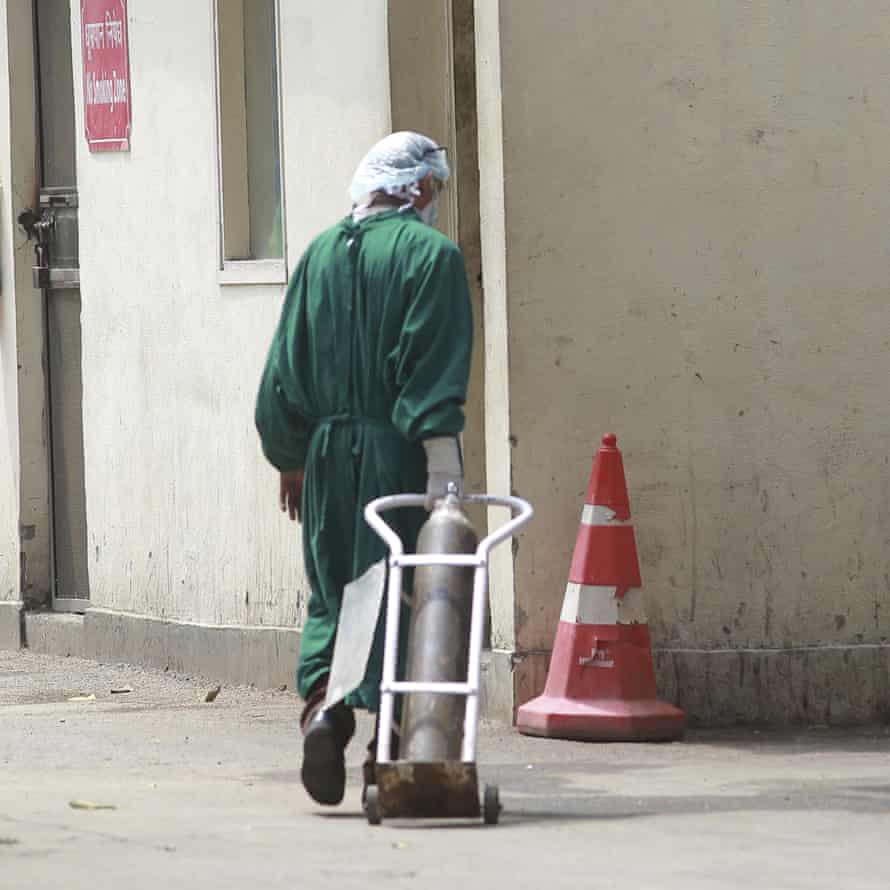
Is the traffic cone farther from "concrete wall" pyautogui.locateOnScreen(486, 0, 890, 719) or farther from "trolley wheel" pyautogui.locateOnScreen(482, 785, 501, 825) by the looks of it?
"trolley wheel" pyautogui.locateOnScreen(482, 785, 501, 825)

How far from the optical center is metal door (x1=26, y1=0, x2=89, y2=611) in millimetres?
13141

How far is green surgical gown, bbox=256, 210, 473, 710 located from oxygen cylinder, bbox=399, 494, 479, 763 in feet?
0.81

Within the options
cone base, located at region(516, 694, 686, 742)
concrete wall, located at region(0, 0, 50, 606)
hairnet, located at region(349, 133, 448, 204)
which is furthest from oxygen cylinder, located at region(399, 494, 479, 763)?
concrete wall, located at region(0, 0, 50, 606)

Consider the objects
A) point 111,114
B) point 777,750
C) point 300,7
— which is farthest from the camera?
point 111,114

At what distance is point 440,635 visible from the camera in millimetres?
7629

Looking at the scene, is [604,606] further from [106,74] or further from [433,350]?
[106,74]

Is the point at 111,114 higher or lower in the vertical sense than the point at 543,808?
higher

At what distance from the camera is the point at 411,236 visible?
7926 millimetres

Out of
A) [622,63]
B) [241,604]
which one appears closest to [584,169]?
[622,63]

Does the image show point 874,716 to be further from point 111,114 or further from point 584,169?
point 111,114

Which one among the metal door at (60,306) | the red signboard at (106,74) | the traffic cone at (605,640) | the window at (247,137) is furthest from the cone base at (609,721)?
the metal door at (60,306)

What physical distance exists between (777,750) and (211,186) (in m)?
3.60

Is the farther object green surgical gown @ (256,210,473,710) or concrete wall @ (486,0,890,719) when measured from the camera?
concrete wall @ (486,0,890,719)

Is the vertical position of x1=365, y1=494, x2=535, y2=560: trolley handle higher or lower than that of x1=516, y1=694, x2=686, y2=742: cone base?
higher
